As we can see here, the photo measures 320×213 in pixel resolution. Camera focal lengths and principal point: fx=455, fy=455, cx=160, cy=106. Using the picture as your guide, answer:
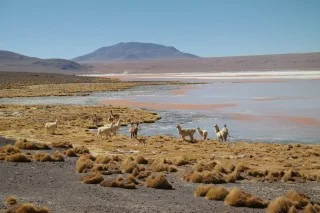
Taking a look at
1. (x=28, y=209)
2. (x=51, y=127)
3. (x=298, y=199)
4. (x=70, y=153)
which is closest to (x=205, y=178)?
(x=298, y=199)

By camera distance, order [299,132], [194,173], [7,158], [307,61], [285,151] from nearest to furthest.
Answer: [194,173] < [7,158] < [285,151] < [299,132] < [307,61]

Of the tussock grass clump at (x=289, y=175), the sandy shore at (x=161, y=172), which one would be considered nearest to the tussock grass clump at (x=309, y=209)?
the sandy shore at (x=161, y=172)

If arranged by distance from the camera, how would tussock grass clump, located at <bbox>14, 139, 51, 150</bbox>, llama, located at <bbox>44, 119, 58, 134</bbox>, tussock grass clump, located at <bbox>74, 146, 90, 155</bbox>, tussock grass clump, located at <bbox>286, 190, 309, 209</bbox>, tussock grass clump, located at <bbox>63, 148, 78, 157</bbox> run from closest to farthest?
tussock grass clump, located at <bbox>286, 190, 309, 209</bbox> → tussock grass clump, located at <bbox>63, 148, 78, 157</bbox> → tussock grass clump, located at <bbox>74, 146, 90, 155</bbox> → tussock grass clump, located at <bbox>14, 139, 51, 150</bbox> → llama, located at <bbox>44, 119, 58, 134</bbox>

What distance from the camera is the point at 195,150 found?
18.7m

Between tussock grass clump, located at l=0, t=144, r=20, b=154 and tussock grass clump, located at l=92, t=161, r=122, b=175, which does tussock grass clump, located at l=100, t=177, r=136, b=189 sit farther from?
tussock grass clump, located at l=0, t=144, r=20, b=154

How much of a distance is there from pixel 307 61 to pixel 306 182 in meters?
174

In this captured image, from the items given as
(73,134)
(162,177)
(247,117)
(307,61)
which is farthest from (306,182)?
(307,61)

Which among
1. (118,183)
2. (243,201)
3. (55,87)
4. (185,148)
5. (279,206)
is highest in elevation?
(279,206)

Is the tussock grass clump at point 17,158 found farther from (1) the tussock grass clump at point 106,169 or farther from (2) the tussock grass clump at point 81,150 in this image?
(1) the tussock grass clump at point 106,169

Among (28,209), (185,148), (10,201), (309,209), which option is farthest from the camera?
(185,148)

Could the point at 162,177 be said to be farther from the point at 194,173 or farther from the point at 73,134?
the point at 73,134

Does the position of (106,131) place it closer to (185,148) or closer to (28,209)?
(185,148)

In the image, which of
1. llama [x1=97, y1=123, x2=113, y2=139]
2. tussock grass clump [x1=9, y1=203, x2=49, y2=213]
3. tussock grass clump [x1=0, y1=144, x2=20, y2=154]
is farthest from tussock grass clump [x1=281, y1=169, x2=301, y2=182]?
llama [x1=97, y1=123, x2=113, y2=139]

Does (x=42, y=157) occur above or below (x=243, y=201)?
below
